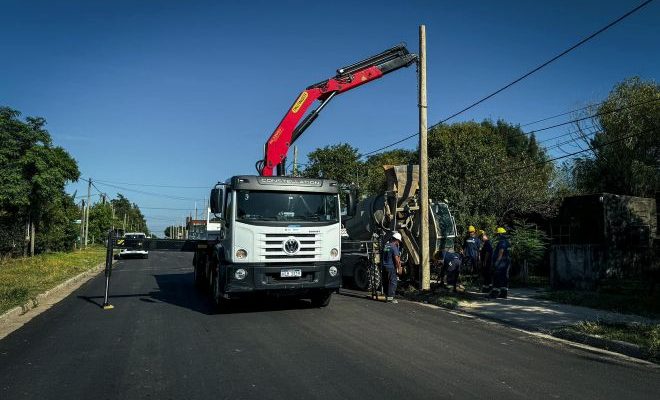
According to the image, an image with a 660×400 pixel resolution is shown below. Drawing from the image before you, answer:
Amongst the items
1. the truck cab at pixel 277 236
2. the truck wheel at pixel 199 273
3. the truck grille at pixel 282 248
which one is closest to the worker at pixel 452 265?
the truck cab at pixel 277 236

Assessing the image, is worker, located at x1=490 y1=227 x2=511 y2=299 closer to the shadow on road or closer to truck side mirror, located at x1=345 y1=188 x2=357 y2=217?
truck side mirror, located at x1=345 y1=188 x2=357 y2=217

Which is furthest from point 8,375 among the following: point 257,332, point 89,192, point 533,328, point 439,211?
point 89,192

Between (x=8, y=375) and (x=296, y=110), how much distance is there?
10327 millimetres

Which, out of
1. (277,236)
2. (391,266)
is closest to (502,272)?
(391,266)

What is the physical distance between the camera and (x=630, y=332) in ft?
26.8

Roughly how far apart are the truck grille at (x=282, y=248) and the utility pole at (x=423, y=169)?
4.65 metres

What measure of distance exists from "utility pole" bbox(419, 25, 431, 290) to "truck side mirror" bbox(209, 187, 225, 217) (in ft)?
19.4

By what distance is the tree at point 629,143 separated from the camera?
25000 millimetres

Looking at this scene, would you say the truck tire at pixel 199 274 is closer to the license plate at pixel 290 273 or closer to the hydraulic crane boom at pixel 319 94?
the hydraulic crane boom at pixel 319 94

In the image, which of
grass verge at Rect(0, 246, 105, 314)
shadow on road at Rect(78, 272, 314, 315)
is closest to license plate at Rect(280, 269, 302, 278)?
shadow on road at Rect(78, 272, 314, 315)

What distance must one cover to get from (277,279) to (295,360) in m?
3.65

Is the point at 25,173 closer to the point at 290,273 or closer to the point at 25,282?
the point at 25,282

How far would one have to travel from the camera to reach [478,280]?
15.8 metres

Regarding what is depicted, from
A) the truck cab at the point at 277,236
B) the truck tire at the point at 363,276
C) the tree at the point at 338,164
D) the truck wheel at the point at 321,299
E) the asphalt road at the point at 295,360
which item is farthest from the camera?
the tree at the point at 338,164
